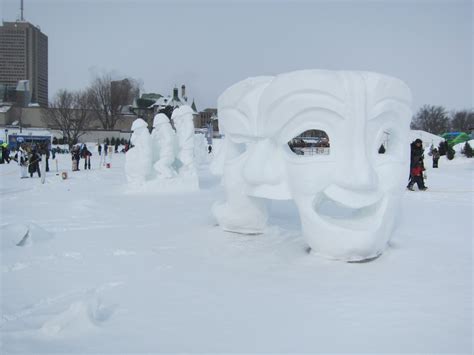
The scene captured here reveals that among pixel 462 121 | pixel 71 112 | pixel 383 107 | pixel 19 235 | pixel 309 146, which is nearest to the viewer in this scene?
pixel 383 107

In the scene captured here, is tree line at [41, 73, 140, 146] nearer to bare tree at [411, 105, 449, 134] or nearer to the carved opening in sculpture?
the carved opening in sculpture

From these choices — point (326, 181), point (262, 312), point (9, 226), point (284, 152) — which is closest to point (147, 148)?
point (9, 226)

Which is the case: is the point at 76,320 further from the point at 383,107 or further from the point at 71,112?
the point at 71,112

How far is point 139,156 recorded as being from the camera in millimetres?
14172

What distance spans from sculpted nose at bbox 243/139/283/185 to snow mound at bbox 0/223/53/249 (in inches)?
141

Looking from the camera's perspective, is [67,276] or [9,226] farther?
[9,226]

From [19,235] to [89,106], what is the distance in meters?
50.7

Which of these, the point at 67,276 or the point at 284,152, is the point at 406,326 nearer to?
the point at 284,152

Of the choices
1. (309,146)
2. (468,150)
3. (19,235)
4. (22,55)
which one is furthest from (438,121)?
(22,55)

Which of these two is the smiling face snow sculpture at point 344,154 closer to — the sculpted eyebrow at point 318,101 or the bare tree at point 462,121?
the sculpted eyebrow at point 318,101

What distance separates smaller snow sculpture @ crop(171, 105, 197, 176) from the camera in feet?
47.6

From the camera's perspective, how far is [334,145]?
5660 millimetres

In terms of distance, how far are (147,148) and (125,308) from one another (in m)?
10.3

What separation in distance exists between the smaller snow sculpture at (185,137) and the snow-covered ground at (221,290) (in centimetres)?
583
